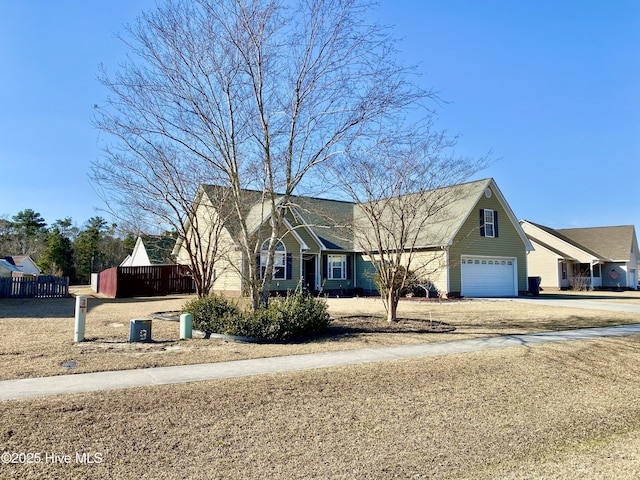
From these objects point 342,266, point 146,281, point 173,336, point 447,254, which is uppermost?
point 447,254

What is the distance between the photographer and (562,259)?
3875 cm

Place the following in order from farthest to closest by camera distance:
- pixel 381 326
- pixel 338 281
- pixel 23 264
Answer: pixel 23 264
pixel 338 281
pixel 381 326

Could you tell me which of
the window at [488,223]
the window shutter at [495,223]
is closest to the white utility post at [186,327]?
the window at [488,223]

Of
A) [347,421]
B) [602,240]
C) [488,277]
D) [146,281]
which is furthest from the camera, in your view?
[602,240]

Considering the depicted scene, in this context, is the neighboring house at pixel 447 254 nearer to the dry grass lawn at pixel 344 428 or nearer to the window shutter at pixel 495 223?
the window shutter at pixel 495 223

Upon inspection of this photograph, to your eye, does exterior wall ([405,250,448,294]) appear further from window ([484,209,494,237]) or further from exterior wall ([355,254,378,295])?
window ([484,209,494,237])

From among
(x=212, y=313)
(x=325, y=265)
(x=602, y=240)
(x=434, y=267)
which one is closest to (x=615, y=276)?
(x=602, y=240)

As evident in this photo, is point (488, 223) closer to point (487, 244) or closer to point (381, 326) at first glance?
point (487, 244)

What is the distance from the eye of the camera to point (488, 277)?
27.3 m

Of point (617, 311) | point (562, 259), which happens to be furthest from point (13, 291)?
point (562, 259)

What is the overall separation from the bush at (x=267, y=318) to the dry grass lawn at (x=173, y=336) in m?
0.42

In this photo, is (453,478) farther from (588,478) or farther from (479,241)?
(479,241)

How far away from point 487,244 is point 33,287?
24.4 meters

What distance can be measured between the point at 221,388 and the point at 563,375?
5.46 meters
